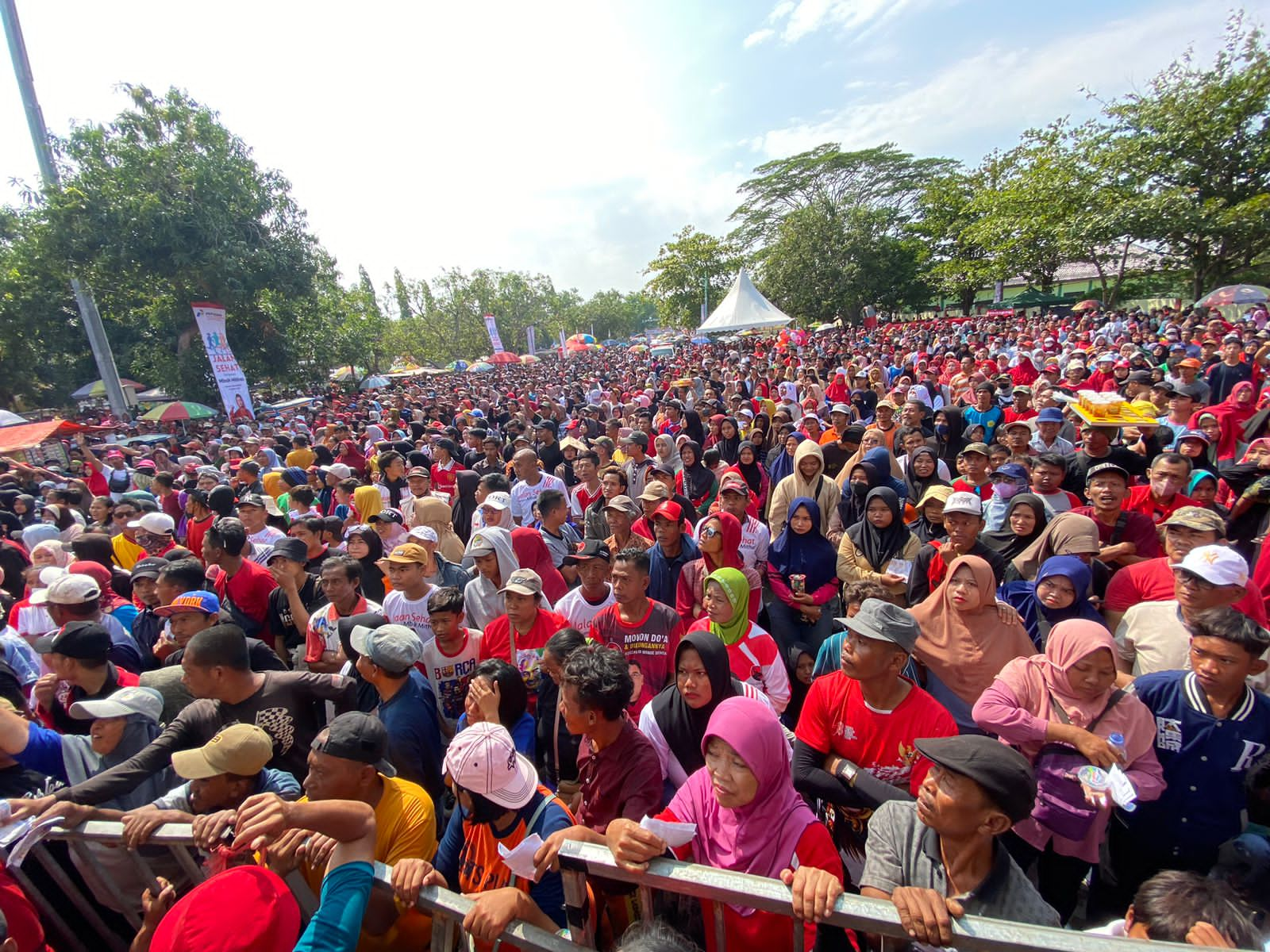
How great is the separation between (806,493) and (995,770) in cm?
350

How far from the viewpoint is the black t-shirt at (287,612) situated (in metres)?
4.20

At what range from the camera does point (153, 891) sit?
2186 millimetres

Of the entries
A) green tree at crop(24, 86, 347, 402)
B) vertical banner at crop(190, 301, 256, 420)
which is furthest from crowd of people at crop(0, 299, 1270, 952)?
green tree at crop(24, 86, 347, 402)

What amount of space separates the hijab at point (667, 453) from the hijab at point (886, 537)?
9.61 ft

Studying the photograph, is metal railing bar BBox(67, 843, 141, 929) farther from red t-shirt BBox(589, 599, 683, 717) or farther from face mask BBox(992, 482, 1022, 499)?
face mask BBox(992, 482, 1022, 499)

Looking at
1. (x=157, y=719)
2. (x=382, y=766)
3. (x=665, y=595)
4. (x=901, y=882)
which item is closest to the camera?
(x=901, y=882)

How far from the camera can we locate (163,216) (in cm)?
1675

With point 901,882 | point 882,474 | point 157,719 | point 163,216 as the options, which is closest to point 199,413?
point 163,216

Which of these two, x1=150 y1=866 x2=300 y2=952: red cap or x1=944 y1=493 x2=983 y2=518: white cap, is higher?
x1=944 y1=493 x2=983 y2=518: white cap

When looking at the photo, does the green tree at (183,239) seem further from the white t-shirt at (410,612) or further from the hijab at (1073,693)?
the hijab at (1073,693)

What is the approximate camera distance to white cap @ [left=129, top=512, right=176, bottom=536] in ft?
16.5

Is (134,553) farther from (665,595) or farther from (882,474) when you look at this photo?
(882,474)

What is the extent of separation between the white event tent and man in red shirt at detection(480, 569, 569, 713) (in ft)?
56.4

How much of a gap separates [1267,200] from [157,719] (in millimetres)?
28860
